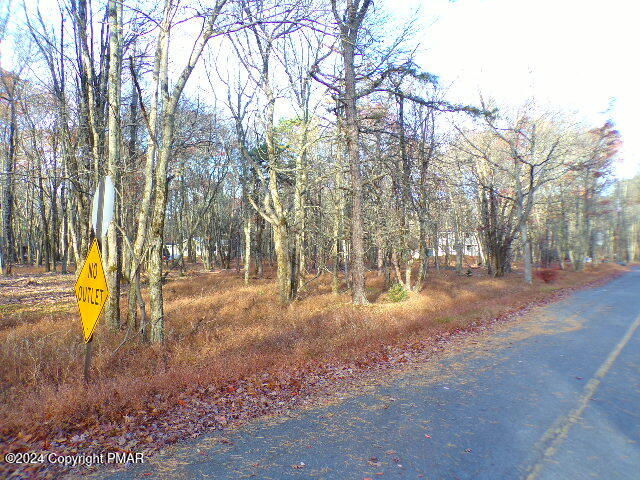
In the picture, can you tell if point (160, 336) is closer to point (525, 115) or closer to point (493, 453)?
point (493, 453)

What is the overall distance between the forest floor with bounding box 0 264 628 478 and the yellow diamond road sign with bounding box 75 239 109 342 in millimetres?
911

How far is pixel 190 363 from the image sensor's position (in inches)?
293

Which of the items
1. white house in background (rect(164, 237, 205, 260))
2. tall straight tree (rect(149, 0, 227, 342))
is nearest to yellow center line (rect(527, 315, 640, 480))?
tall straight tree (rect(149, 0, 227, 342))

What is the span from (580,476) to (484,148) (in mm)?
27374

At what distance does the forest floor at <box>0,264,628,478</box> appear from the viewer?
451cm

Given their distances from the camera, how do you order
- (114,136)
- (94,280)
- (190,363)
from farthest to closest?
(114,136)
(190,363)
(94,280)

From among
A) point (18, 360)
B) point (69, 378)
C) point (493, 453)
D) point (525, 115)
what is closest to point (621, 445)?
point (493, 453)

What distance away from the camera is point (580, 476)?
3.48 m

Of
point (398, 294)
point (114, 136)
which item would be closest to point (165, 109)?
point (114, 136)

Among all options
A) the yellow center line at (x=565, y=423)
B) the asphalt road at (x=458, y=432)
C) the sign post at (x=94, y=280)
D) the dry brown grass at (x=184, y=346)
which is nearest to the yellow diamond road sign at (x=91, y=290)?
the sign post at (x=94, y=280)

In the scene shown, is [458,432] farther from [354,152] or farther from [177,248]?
[177,248]

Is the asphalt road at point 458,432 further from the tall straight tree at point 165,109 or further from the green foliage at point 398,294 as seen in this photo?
the green foliage at point 398,294

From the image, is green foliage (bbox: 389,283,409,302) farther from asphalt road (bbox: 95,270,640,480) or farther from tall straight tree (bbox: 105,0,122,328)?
tall straight tree (bbox: 105,0,122,328)

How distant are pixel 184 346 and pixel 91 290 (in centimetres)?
382
